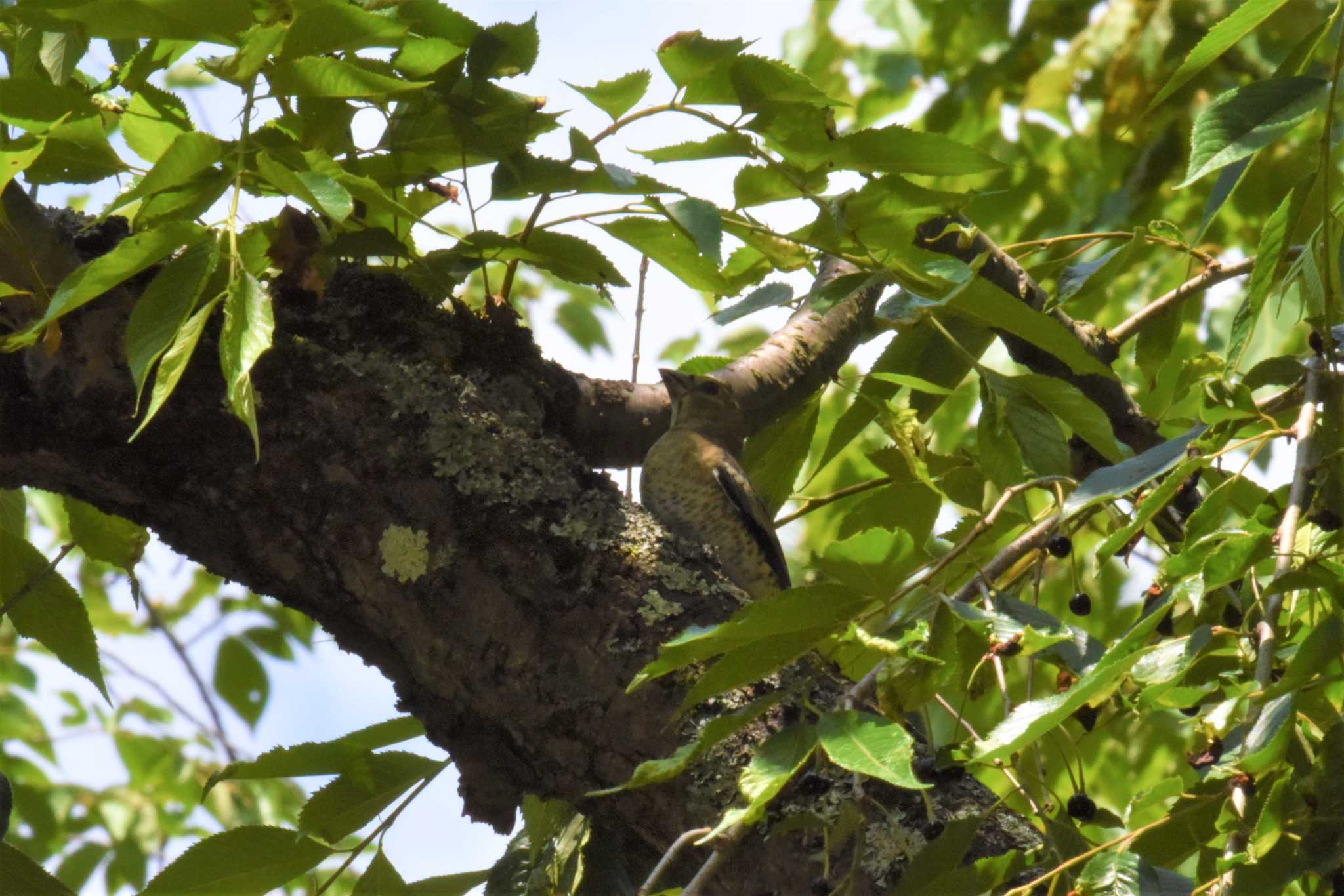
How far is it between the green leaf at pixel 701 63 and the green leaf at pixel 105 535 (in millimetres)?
1148

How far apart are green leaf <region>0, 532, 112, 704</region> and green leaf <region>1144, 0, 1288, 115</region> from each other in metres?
1.70

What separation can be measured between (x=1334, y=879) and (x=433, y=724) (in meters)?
1.15

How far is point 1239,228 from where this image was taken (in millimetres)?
4609

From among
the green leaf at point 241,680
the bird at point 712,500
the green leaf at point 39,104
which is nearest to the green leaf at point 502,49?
the green leaf at point 39,104

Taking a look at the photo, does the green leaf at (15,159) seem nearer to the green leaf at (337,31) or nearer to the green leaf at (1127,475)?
the green leaf at (337,31)

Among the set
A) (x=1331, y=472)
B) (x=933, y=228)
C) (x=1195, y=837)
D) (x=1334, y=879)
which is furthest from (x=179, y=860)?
(x=933, y=228)

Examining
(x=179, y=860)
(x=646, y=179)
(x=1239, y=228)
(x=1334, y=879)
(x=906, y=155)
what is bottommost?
(x=1334, y=879)

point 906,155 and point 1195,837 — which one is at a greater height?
point 906,155

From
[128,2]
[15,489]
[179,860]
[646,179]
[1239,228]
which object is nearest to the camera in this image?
[128,2]

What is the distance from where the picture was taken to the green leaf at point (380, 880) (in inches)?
74.4

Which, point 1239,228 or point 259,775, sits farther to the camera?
point 1239,228

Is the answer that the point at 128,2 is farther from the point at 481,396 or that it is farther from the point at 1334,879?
the point at 1334,879

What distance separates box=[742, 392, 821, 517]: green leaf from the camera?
94.0 inches

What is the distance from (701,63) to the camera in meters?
1.81
